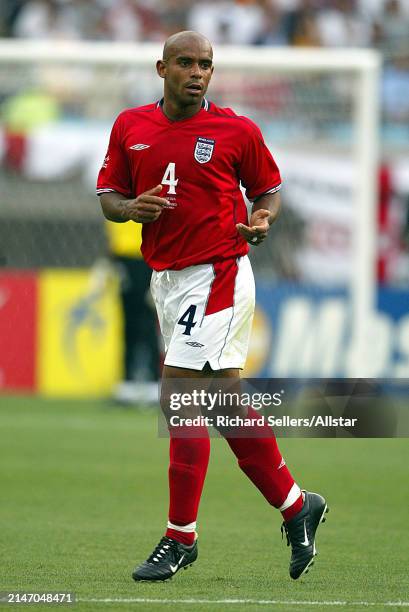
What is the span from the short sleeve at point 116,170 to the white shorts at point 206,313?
407mm

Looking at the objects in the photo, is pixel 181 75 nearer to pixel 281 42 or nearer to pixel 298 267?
pixel 298 267

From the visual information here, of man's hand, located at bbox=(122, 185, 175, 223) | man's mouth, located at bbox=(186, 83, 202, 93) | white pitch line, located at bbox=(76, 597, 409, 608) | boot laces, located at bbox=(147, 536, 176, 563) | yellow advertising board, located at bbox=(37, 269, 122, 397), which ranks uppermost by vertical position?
man's mouth, located at bbox=(186, 83, 202, 93)

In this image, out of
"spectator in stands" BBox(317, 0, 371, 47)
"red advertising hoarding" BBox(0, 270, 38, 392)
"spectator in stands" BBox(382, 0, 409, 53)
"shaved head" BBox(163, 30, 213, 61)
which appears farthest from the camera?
"spectator in stands" BBox(317, 0, 371, 47)

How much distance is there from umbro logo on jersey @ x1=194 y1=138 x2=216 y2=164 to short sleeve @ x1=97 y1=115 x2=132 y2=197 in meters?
0.33

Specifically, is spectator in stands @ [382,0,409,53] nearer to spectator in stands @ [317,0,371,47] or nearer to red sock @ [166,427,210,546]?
spectator in stands @ [317,0,371,47]

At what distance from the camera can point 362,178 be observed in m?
11.5

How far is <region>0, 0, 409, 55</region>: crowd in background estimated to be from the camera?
59.2 ft

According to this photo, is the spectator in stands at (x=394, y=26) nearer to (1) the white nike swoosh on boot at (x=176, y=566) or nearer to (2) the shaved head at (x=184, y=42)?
(2) the shaved head at (x=184, y=42)

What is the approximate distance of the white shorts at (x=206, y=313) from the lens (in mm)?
5199

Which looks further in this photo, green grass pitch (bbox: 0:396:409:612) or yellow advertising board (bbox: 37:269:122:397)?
yellow advertising board (bbox: 37:269:122:397)

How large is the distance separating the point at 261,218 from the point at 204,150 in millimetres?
360

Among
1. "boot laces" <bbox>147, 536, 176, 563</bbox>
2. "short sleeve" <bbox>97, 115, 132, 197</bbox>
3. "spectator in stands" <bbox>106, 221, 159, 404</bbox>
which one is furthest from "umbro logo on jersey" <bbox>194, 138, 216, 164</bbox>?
"spectator in stands" <bbox>106, 221, 159, 404</bbox>

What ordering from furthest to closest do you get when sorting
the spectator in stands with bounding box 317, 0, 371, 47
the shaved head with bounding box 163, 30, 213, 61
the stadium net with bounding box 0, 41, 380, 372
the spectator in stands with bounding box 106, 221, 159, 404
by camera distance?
the spectator in stands with bounding box 317, 0, 371, 47
the spectator in stands with bounding box 106, 221, 159, 404
the stadium net with bounding box 0, 41, 380, 372
the shaved head with bounding box 163, 30, 213, 61

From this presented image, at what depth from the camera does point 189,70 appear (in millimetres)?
5191
